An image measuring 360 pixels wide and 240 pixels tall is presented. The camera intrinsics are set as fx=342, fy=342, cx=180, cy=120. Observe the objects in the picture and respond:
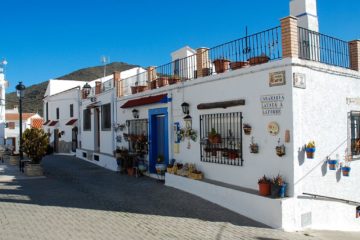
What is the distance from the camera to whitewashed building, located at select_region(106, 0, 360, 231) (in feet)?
25.7

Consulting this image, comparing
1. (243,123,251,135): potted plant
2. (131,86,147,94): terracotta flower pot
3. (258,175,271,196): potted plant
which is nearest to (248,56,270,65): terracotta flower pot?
(243,123,251,135): potted plant

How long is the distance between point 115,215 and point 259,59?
5307 mm

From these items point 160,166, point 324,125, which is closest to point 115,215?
point 160,166

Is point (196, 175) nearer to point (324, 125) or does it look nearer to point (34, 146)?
point (324, 125)

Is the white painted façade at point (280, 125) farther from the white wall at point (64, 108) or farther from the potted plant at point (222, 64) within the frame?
the white wall at point (64, 108)

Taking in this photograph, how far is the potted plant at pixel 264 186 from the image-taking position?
7.91m

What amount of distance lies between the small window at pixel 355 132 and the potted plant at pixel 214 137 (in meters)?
3.86

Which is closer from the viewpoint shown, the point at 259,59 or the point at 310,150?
the point at 310,150

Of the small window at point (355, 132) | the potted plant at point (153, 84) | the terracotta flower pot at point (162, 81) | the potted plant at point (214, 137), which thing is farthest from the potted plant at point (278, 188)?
the potted plant at point (153, 84)

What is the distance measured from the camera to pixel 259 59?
8805 millimetres

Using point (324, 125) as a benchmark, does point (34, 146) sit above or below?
below

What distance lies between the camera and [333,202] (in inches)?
346

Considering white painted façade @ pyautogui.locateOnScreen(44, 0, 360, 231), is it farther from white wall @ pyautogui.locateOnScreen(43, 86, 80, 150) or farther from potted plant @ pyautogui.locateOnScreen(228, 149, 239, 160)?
white wall @ pyautogui.locateOnScreen(43, 86, 80, 150)

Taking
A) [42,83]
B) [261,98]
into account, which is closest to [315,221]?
[261,98]
